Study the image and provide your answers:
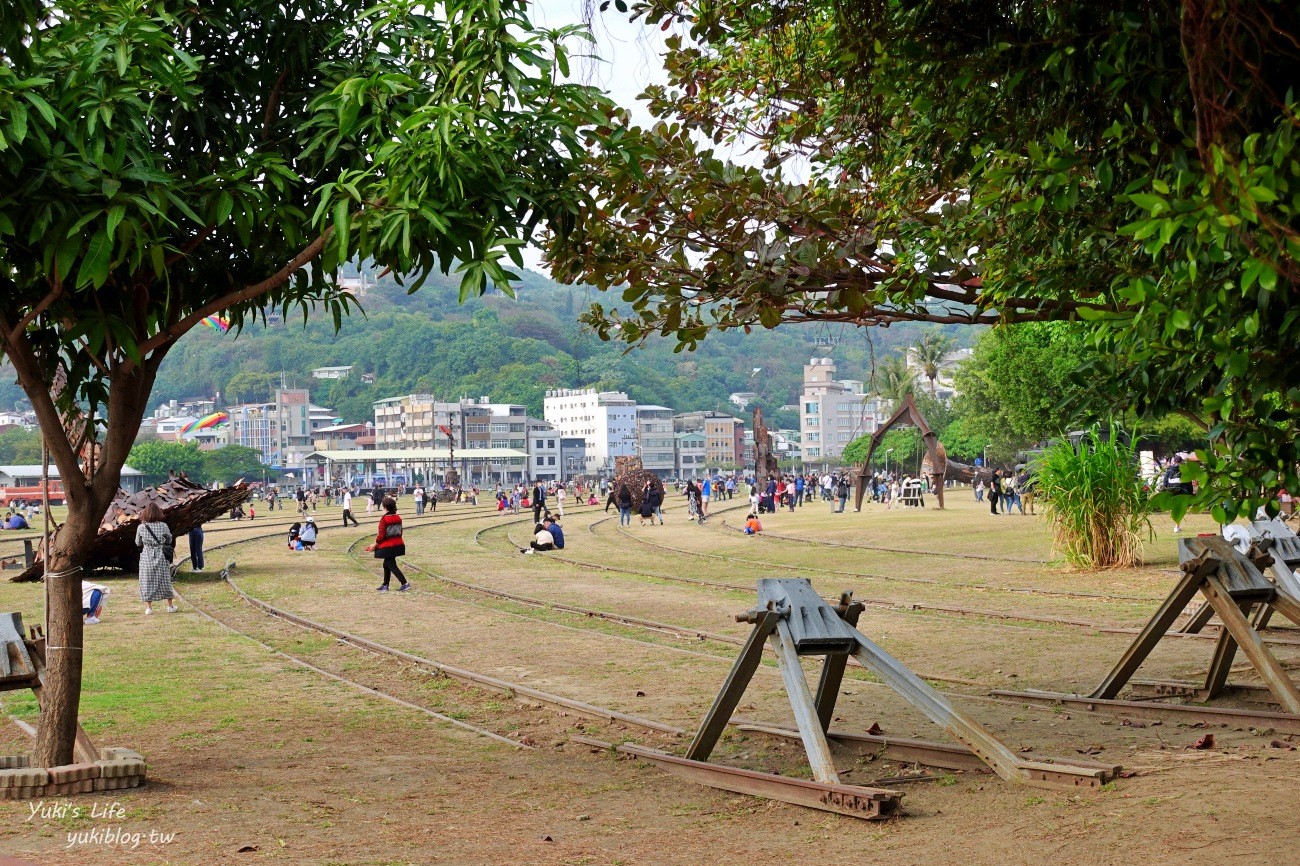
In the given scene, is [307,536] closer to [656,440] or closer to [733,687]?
[733,687]

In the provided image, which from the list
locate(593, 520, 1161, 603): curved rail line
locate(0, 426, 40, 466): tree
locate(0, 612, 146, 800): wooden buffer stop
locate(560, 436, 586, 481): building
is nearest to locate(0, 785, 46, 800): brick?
locate(0, 612, 146, 800): wooden buffer stop

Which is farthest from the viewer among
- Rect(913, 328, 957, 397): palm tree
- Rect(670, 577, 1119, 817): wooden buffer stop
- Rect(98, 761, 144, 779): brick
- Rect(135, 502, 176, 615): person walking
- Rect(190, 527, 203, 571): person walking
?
Rect(913, 328, 957, 397): palm tree

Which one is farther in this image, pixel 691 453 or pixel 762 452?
pixel 691 453

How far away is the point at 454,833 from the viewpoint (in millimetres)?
6305

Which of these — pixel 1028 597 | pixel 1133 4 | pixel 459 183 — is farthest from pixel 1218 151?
pixel 1028 597

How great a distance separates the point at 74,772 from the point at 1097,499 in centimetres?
1792

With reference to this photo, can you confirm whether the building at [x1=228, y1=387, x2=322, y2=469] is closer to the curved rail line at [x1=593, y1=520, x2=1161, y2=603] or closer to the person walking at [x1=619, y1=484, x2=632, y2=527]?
the person walking at [x1=619, y1=484, x2=632, y2=527]

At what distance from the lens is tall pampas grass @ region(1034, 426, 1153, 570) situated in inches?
821

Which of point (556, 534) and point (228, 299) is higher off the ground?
point (228, 299)

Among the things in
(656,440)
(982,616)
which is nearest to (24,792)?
(982,616)

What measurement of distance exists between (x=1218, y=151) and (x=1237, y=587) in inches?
211

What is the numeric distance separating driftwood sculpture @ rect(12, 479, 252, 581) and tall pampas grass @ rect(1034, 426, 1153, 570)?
595 inches

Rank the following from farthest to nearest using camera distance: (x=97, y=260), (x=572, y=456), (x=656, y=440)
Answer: (x=656, y=440) < (x=572, y=456) < (x=97, y=260)

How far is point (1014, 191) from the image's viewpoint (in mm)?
7441
